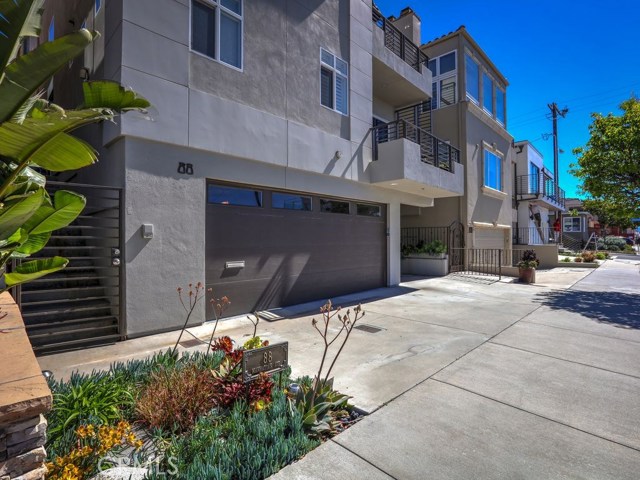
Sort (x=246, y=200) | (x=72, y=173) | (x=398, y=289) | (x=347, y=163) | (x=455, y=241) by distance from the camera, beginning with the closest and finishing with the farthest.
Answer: (x=246, y=200) → (x=72, y=173) → (x=347, y=163) → (x=398, y=289) → (x=455, y=241)

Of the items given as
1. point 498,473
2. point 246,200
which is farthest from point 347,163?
point 498,473

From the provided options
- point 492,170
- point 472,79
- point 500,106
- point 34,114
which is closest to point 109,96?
point 34,114

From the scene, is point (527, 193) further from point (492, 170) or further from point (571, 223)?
point (571, 223)

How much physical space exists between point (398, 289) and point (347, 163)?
4.60 m

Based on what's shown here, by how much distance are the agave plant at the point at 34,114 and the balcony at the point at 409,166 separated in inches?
333

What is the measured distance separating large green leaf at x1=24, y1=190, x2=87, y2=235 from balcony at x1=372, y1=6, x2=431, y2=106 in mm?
10536

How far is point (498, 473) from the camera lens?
101 inches

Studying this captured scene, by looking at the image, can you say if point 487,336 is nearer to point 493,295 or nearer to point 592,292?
point 493,295

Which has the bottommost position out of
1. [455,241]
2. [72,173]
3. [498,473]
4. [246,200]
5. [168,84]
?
[498,473]

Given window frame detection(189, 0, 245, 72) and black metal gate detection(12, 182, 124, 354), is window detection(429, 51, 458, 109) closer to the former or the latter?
window frame detection(189, 0, 245, 72)

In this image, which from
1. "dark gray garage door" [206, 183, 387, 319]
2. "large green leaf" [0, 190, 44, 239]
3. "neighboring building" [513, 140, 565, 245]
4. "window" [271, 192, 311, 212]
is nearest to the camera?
"large green leaf" [0, 190, 44, 239]

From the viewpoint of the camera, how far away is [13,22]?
1.83 m

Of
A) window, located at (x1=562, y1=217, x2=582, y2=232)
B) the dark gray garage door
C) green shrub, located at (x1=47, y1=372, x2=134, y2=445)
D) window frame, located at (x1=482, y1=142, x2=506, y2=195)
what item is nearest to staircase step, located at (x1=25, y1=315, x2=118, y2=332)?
the dark gray garage door

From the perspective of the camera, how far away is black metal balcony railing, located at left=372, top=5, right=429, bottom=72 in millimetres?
11496
